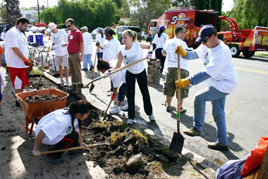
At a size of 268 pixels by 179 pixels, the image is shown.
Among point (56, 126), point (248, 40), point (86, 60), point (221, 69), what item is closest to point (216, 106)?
point (221, 69)

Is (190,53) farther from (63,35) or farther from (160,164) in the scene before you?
(63,35)

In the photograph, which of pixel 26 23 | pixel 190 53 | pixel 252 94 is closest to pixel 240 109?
pixel 252 94

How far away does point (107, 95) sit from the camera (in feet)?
22.1

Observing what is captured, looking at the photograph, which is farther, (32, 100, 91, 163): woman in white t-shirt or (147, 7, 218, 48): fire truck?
(147, 7, 218, 48): fire truck

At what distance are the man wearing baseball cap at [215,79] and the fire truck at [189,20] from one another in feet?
52.6

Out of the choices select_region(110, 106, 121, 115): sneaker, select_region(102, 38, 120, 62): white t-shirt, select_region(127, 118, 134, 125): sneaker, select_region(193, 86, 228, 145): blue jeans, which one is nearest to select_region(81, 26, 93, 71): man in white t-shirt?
select_region(102, 38, 120, 62): white t-shirt

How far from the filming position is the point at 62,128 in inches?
121

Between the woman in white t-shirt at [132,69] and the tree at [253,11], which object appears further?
the tree at [253,11]

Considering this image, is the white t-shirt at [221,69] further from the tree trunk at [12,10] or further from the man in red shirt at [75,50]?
the tree trunk at [12,10]

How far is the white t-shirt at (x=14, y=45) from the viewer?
15.9 feet

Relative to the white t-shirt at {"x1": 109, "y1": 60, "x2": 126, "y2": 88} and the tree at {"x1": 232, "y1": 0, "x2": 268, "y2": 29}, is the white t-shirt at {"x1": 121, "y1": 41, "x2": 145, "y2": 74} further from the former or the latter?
the tree at {"x1": 232, "y1": 0, "x2": 268, "y2": 29}

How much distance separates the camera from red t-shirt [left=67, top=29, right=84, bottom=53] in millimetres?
6734

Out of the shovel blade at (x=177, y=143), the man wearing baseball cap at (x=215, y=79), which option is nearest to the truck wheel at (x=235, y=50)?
the man wearing baseball cap at (x=215, y=79)

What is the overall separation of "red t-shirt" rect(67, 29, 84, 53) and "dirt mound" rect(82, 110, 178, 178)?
10.8 feet
